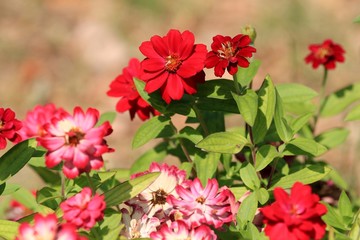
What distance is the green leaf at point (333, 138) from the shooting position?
230 centimetres

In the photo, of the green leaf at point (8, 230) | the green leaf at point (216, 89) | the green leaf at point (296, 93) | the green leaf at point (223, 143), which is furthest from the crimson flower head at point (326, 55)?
the green leaf at point (8, 230)

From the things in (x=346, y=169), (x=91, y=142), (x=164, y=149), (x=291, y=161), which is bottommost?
(x=346, y=169)

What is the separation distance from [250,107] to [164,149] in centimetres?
60

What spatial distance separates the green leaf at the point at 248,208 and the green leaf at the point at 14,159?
0.54 meters

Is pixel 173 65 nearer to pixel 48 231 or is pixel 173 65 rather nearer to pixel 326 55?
pixel 48 231

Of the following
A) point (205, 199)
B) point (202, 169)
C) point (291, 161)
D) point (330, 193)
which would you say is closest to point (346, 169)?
point (330, 193)

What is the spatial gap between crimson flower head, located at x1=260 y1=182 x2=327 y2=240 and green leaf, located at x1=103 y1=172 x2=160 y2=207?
0.32 meters

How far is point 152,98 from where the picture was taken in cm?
179

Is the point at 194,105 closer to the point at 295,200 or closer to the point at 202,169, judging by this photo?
the point at 202,169

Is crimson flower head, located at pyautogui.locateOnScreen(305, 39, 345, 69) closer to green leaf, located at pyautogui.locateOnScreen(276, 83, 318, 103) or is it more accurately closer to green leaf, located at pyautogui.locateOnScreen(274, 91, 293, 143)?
green leaf, located at pyautogui.locateOnScreen(276, 83, 318, 103)

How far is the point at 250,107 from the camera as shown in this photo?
1.66 meters

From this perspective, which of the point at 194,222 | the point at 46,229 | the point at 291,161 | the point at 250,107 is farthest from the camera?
the point at 291,161

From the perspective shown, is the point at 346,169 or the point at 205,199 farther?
the point at 346,169

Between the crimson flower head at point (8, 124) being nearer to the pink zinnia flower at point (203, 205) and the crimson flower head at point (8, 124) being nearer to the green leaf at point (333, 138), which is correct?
the pink zinnia flower at point (203, 205)
